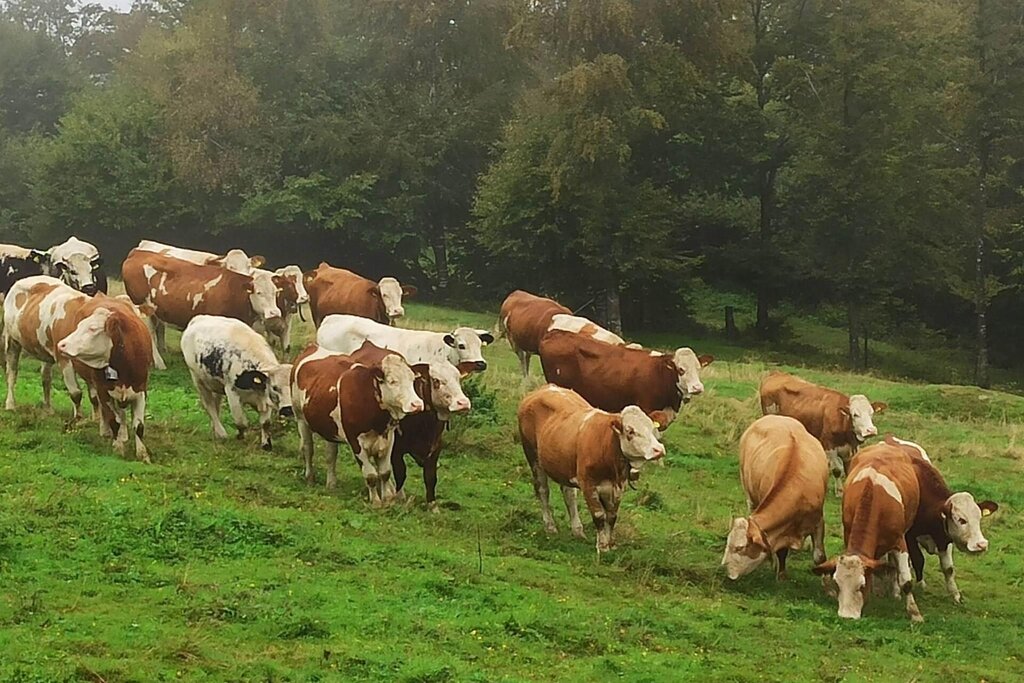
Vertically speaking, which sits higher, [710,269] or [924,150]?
[924,150]

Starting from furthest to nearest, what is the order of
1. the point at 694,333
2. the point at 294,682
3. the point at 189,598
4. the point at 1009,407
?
the point at 694,333
the point at 1009,407
the point at 189,598
the point at 294,682

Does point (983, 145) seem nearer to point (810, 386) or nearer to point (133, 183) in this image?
point (810, 386)

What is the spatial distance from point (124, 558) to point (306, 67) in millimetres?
35698

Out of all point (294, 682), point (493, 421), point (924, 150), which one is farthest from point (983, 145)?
point (294, 682)

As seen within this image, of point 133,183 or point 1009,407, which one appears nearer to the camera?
point 1009,407

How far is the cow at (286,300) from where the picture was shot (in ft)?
64.7

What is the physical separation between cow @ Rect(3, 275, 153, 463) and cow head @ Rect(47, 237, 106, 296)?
5638 millimetres

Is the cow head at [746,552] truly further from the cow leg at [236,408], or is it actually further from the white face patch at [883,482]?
the cow leg at [236,408]

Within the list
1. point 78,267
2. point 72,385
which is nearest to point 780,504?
point 72,385

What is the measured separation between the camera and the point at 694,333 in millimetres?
41281

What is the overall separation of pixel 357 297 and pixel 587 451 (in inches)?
389

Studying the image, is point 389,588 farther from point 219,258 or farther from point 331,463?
point 219,258

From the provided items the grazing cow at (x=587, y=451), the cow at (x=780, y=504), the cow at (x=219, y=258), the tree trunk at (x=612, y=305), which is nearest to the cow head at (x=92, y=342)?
the grazing cow at (x=587, y=451)

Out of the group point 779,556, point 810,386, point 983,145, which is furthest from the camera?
point 983,145
